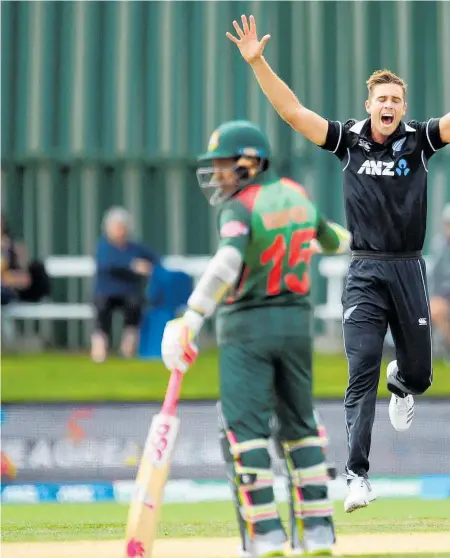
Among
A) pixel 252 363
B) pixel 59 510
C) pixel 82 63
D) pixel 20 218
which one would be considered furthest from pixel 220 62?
pixel 252 363

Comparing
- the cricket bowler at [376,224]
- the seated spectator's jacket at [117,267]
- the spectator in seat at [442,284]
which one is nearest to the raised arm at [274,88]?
the cricket bowler at [376,224]

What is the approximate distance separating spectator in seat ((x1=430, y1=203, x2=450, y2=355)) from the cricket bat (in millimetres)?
9366

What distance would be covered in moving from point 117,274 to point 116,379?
234 centimetres

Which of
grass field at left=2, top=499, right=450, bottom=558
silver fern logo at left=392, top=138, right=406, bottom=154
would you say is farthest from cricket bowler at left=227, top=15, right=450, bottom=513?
grass field at left=2, top=499, right=450, bottom=558

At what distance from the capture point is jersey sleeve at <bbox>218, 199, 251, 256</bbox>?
19.5 feet

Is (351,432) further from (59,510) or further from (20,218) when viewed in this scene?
(20,218)

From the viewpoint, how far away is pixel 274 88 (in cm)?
698

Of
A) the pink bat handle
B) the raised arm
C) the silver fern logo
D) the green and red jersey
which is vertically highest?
the raised arm

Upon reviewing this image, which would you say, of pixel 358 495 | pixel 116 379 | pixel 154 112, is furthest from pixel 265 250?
pixel 154 112

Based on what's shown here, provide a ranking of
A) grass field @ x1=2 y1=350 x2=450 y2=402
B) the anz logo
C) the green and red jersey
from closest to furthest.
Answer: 1. the green and red jersey
2. the anz logo
3. grass field @ x1=2 y1=350 x2=450 y2=402

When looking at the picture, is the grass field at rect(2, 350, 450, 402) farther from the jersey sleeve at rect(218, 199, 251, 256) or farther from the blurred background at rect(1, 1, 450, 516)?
the jersey sleeve at rect(218, 199, 251, 256)

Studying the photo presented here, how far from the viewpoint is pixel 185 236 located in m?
19.8

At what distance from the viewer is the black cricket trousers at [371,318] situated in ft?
23.4

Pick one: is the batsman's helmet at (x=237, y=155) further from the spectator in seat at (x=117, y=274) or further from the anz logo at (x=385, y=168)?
the spectator in seat at (x=117, y=274)
